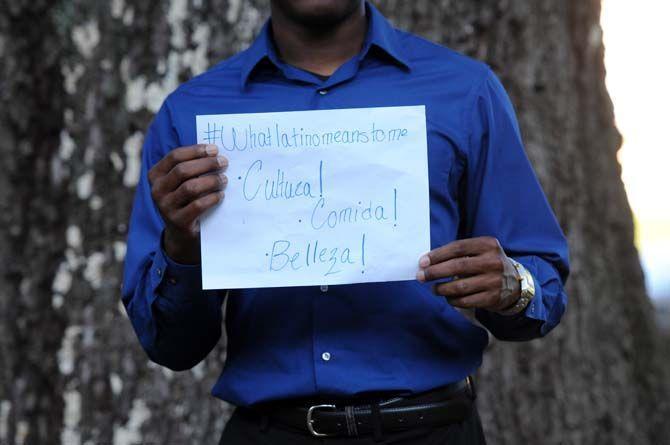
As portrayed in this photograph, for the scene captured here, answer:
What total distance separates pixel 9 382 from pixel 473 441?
2.43 m

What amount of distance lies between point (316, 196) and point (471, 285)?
1.24 feet

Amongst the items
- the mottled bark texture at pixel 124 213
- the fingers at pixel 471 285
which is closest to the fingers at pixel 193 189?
the fingers at pixel 471 285

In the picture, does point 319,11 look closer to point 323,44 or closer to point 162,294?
point 323,44

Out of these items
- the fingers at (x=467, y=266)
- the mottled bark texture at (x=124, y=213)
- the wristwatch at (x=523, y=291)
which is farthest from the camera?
the mottled bark texture at (x=124, y=213)

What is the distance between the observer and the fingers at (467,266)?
2104mm

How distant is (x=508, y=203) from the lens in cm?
241

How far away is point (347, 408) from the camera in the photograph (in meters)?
2.29

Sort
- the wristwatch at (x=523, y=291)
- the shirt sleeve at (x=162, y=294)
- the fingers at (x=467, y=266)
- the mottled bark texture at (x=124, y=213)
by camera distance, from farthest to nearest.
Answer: the mottled bark texture at (x=124, y=213) → the shirt sleeve at (x=162, y=294) → the wristwatch at (x=523, y=291) → the fingers at (x=467, y=266)

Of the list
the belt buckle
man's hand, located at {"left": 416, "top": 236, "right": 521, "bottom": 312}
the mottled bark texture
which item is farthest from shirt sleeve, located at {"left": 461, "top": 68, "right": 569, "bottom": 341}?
the mottled bark texture

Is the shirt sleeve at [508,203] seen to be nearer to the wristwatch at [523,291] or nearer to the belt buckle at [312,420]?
the wristwatch at [523,291]

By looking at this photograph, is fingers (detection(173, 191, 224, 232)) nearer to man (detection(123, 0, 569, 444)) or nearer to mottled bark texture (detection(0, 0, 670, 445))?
man (detection(123, 0, 569, 444))

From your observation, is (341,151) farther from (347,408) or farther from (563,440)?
(563,440)

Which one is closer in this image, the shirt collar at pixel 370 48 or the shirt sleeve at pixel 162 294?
the shirt sleeve at pixel 162 294

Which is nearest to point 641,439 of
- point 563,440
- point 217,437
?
point 563,440
